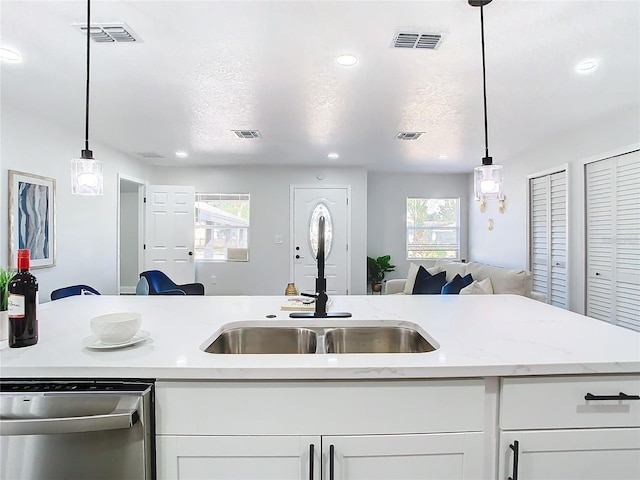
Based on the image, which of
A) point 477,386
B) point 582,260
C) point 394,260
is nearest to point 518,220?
point 582,260

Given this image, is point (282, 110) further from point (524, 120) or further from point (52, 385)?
point (52, 385)

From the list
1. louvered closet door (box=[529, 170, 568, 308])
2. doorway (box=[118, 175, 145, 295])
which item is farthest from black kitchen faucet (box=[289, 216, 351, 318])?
doorway (box=[118, 175, 145, 295])

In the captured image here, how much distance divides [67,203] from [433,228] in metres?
5.70

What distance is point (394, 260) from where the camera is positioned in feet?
22.0

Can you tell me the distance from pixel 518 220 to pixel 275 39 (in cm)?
433

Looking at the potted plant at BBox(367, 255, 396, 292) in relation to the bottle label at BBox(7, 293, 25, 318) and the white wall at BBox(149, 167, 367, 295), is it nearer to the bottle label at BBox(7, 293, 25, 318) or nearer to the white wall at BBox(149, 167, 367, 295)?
the white wall at BBox(149, 167, 367, 295)

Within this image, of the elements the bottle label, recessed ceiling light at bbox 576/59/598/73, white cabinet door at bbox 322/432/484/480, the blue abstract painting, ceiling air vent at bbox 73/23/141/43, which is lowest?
white cabinet door at bbox 322/432/484/480

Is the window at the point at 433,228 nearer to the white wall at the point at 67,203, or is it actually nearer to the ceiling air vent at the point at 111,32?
the white wall at the point at 67,203

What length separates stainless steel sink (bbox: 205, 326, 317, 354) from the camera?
4.99ft

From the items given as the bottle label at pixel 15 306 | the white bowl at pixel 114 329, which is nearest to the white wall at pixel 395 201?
the white bowl at pixel 114 329

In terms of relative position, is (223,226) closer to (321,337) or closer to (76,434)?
(321,337)

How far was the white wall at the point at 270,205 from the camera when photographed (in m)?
6.21

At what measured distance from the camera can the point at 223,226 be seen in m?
6.27

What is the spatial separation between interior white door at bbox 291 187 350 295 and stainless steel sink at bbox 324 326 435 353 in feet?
15.2
